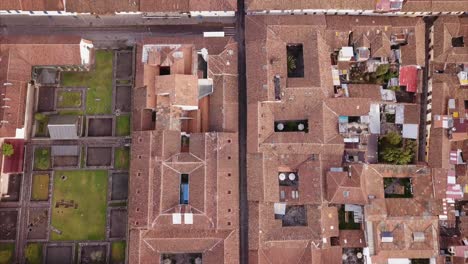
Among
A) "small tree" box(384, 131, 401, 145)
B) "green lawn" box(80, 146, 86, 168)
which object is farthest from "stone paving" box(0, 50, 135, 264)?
"small tree" box(384, 131, 401, 145)

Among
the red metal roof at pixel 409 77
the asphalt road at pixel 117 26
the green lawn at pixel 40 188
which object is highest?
the asphalt road at pixel 117 26

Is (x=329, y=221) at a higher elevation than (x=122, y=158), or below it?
below

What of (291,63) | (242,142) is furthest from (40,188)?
(291,63)

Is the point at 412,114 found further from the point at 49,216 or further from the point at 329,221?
Result: the point at 49,216

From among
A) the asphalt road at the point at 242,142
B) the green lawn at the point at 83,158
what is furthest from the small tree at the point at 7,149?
the asphalt road at the point at 242,142

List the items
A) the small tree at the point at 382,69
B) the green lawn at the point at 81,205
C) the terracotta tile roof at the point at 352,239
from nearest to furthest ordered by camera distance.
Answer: the terracotta tile roof at the point at 352,239, the green lawn at the point at 81,205, the small tree at the point at 382,69

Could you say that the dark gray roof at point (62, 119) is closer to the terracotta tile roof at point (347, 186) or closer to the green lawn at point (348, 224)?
the terracotta tile roof at point (347, 186)

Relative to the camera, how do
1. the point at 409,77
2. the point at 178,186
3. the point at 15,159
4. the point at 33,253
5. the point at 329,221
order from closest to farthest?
the point at 178,186 < the point at 329,221 < the point at 33,253 < the point at 15,159 < the point at 409,77

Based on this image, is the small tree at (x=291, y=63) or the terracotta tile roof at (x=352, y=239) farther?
the small tree at (x=291, y=63)
